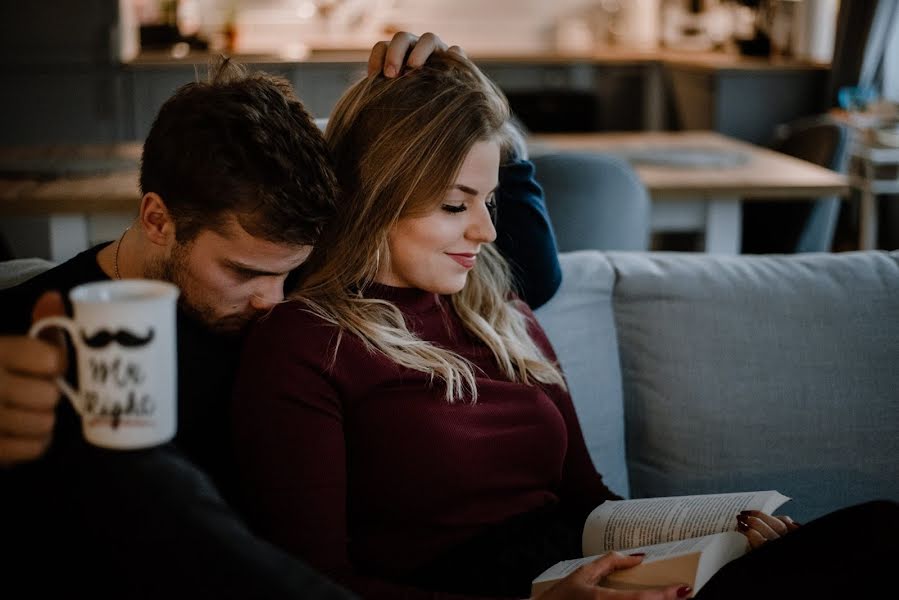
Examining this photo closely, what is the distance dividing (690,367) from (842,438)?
266mm

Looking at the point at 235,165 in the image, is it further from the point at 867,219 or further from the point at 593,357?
the point at 867,219

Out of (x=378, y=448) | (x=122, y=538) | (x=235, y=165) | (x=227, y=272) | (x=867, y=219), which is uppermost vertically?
(x=235, y=165)

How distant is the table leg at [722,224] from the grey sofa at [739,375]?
3.76 ft

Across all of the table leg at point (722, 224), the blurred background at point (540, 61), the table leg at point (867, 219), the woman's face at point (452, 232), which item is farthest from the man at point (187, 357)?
the blurred background at point (540, 61)

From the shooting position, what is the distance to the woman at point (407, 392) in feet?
3.99

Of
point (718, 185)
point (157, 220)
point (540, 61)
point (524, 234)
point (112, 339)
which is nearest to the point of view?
point (112, 339)

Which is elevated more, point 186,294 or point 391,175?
point 391,175

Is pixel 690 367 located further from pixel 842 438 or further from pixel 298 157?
pixel 298 157

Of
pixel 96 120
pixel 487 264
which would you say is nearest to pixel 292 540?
pixel 487 264

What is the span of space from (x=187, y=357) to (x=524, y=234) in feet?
2.05

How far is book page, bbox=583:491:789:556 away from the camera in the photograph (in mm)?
1300

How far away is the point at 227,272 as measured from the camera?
124cm

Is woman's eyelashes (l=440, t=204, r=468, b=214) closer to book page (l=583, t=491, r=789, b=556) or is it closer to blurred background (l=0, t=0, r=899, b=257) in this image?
book page (l=583, t=491, r=789, b=556)

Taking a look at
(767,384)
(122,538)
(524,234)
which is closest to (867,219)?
(767,384)
